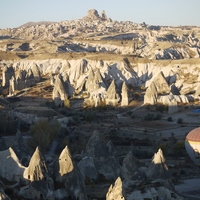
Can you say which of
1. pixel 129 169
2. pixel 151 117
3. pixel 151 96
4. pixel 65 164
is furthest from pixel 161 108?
pixel 65 164

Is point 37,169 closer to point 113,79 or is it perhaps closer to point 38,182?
point 38,182

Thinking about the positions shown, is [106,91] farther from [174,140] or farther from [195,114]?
[174,140]

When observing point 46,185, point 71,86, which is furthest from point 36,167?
point 71,86

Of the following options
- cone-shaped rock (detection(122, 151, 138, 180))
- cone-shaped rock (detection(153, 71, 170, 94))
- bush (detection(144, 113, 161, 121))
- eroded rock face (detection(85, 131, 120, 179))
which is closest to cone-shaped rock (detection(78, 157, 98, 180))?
eroded rock face (detection(85, 131, 120, 179))

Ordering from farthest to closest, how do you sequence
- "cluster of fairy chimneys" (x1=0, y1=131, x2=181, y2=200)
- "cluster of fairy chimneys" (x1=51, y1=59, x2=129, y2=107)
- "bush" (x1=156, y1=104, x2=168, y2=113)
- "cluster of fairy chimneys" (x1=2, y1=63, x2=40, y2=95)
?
"cluster of fairy chimneys" (x1=2, y1=63, x2=40, y2=95)
"cluster of fairy chimneys" (x1=51, y1=59, x2=129, y2=107)
"bush" (x1=156, y1=104, x2=168, y2=113)
"cluster of fairy chimneys" (x1=0, y1=131, x2=181, y2=200)

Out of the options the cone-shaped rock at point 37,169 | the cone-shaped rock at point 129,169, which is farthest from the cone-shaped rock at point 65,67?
the cone-shaped rock at point 37,169

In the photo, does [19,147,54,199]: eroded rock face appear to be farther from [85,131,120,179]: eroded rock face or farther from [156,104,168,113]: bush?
[156,104,168,113]: bush
